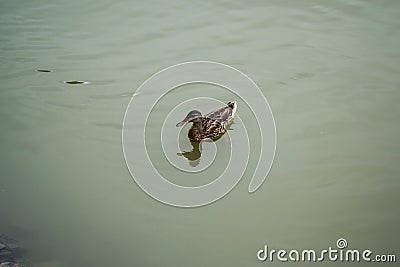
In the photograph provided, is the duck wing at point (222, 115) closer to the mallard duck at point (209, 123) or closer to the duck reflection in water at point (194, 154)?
the mallard duck at point (209, 123)

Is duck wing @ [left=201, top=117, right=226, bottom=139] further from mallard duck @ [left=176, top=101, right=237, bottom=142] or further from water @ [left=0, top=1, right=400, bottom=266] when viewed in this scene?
water @ [left=0, top=1, right=400, bottom=266]

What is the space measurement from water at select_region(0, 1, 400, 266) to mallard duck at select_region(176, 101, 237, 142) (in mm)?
460

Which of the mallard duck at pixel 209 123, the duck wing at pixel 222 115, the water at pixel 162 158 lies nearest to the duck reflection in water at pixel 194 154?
the mallard duck at pixel 209 123

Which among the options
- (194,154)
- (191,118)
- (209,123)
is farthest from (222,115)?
(194,154)

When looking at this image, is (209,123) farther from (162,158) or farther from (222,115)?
(162,158)

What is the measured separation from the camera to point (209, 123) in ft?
18.4

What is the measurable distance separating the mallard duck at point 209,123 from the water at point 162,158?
1.51 feet

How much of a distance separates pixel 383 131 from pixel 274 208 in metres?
1.77

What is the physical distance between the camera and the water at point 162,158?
4.43 metres

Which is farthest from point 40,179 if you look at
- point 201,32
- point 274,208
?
point 201,32

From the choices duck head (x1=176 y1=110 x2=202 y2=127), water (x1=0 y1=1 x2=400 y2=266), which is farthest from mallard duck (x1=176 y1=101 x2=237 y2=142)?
water (x1=0 y1=1 x2=400 y2=266)

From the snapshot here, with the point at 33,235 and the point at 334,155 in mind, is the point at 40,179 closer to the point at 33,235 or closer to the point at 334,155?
the point at 33,235

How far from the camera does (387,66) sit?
665cm

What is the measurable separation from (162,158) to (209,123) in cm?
69
